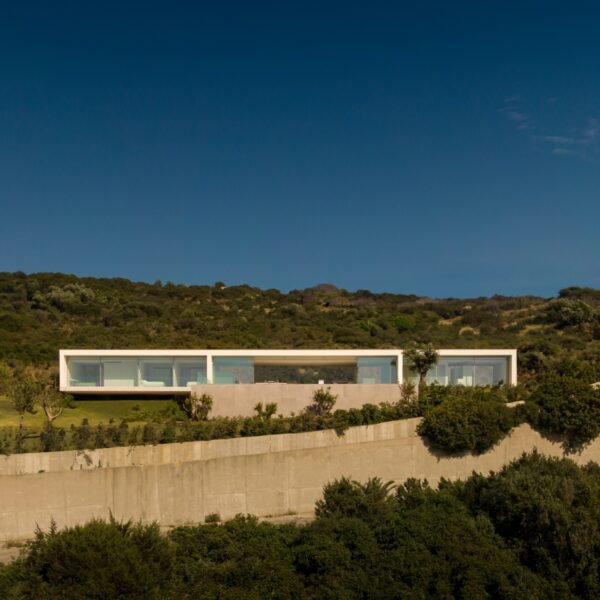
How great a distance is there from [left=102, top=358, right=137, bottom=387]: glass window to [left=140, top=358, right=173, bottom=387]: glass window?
1.22 feet

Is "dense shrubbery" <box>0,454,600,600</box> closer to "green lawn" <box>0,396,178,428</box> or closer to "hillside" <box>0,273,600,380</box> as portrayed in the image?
"green lawn" <box>0,396,178,428</box>

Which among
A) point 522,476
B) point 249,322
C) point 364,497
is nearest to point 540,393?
point 522,476

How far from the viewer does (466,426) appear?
24750 mm

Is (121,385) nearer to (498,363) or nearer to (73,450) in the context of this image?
(73,450)

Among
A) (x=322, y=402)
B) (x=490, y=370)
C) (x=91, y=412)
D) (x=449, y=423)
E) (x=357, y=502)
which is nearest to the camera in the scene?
(x=357, y=502)

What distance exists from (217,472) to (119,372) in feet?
39.0

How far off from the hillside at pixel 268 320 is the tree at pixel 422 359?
9.74m

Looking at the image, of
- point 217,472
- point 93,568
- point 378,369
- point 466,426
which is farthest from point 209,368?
point 93,568

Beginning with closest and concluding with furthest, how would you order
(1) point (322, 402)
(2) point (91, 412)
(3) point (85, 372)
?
(1) point (322, 402) → (2) point (91, 412) → (3) point (85, 372)

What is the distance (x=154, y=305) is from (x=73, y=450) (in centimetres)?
3619

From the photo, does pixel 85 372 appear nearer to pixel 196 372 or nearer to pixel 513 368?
pixel 196 372

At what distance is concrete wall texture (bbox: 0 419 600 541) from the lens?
833 inches

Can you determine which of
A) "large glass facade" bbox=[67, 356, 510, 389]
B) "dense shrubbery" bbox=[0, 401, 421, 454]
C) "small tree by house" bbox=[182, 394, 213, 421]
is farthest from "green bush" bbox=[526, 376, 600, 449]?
"small tree by house" bbox=[182, 394, 213, 421]

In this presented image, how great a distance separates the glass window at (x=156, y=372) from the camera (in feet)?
109
